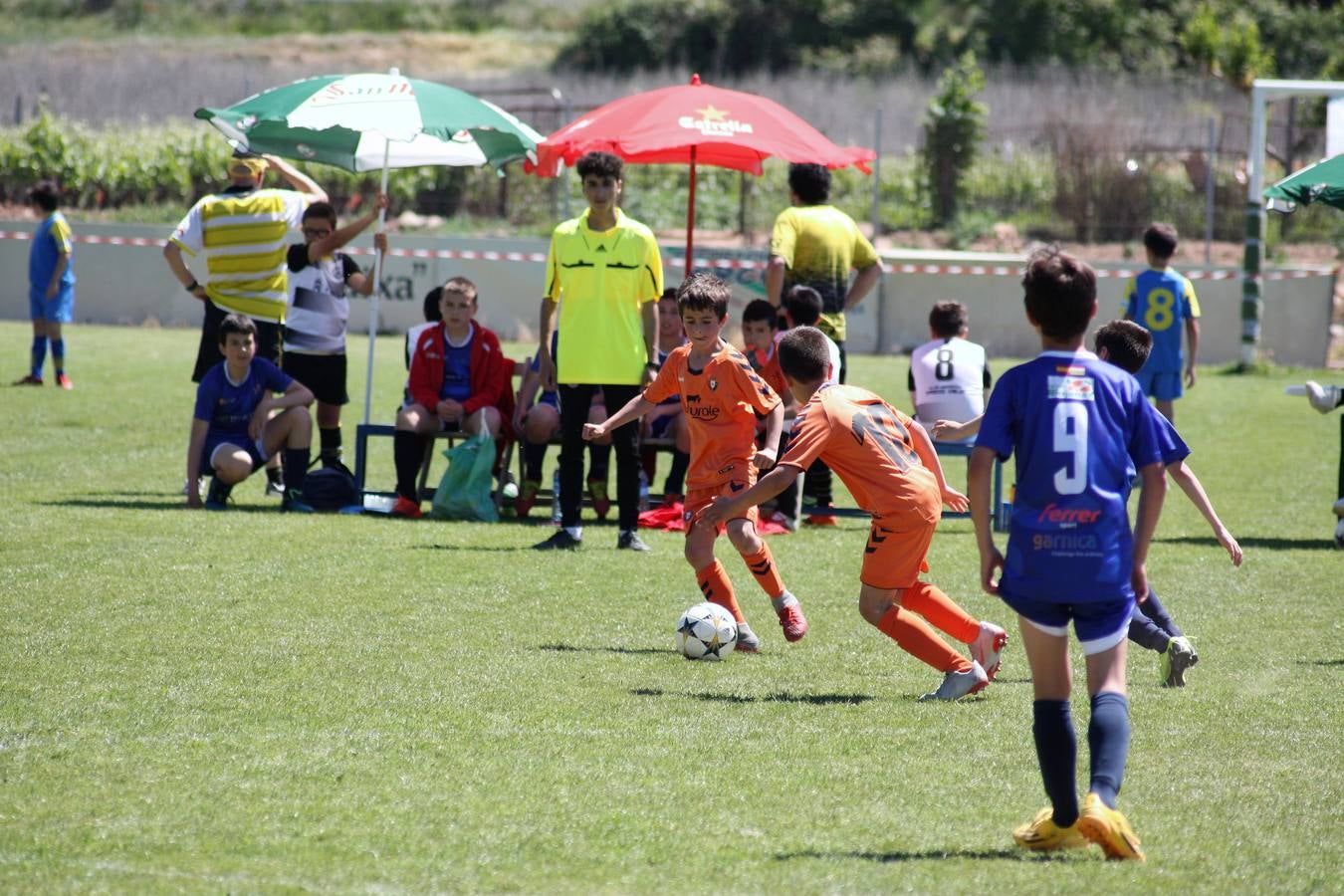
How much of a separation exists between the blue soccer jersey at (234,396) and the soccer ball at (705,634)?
4.60 m

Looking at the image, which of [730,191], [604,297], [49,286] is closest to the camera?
[604,297]

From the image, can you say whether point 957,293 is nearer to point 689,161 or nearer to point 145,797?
point 689,161

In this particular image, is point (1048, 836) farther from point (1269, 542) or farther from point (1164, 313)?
point (1164, 313)

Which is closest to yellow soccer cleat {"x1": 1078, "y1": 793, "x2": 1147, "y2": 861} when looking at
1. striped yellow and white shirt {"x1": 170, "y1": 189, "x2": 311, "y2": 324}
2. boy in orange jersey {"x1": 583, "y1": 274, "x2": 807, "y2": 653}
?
boy in orange jersey {"x1": 583, "y1": 274, "x2": 807, "y2": 653}

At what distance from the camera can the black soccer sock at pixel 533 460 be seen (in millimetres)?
10445

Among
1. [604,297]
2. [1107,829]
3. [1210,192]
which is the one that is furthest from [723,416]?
Result: [1210,192]

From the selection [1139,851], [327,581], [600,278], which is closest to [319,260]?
[600,278]

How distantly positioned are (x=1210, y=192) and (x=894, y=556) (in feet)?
64.4

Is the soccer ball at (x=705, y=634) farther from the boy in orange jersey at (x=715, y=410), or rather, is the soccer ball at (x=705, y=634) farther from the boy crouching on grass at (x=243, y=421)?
the boy crouching on grass at (x=243, y=421)

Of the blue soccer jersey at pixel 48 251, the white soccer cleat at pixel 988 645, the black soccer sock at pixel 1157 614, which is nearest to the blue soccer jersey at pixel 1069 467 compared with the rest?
the white soccer cleat at pixel 988 645

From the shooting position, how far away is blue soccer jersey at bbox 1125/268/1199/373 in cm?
1178

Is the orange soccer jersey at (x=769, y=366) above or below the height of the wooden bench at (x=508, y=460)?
above

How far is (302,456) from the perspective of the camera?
10.6 m

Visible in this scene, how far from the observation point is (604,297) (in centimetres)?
927
